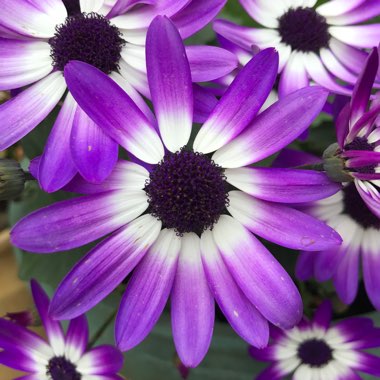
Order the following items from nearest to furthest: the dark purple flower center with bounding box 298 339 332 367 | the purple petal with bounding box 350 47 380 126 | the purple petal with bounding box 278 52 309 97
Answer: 1. the purple petal with bounding box 350 47 380 126
2. the purple petal with bounding box 278 52 309 97
3. the dark purple flower center with bounding box 298 339 332 367

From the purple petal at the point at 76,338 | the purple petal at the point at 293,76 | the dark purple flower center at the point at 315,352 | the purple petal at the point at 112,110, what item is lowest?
the purple petal at the point at 76,338

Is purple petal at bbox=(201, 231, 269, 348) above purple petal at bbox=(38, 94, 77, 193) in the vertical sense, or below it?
below

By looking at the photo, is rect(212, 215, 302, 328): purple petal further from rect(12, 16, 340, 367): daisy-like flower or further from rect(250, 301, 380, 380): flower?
rect(250, 301, 380, 380): flower

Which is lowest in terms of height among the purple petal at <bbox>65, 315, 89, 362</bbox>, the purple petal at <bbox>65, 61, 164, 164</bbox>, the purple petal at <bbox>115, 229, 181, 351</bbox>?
the purple petal at <bbox>115, 229, 181, 351</bbox>

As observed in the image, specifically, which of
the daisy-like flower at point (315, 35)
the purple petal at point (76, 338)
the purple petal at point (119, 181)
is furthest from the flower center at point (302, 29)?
the purple petal at point (76, 338)

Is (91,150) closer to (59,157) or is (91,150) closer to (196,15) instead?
(59,157)

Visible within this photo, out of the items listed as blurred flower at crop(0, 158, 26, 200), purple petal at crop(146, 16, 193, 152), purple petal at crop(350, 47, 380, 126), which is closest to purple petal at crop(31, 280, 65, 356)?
blurred flower at crop(0, 158, 26, 200)

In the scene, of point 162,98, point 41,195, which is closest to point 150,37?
point 162,98

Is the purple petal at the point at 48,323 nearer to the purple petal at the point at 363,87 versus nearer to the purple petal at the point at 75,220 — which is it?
the purple petal at the point at 75,220
